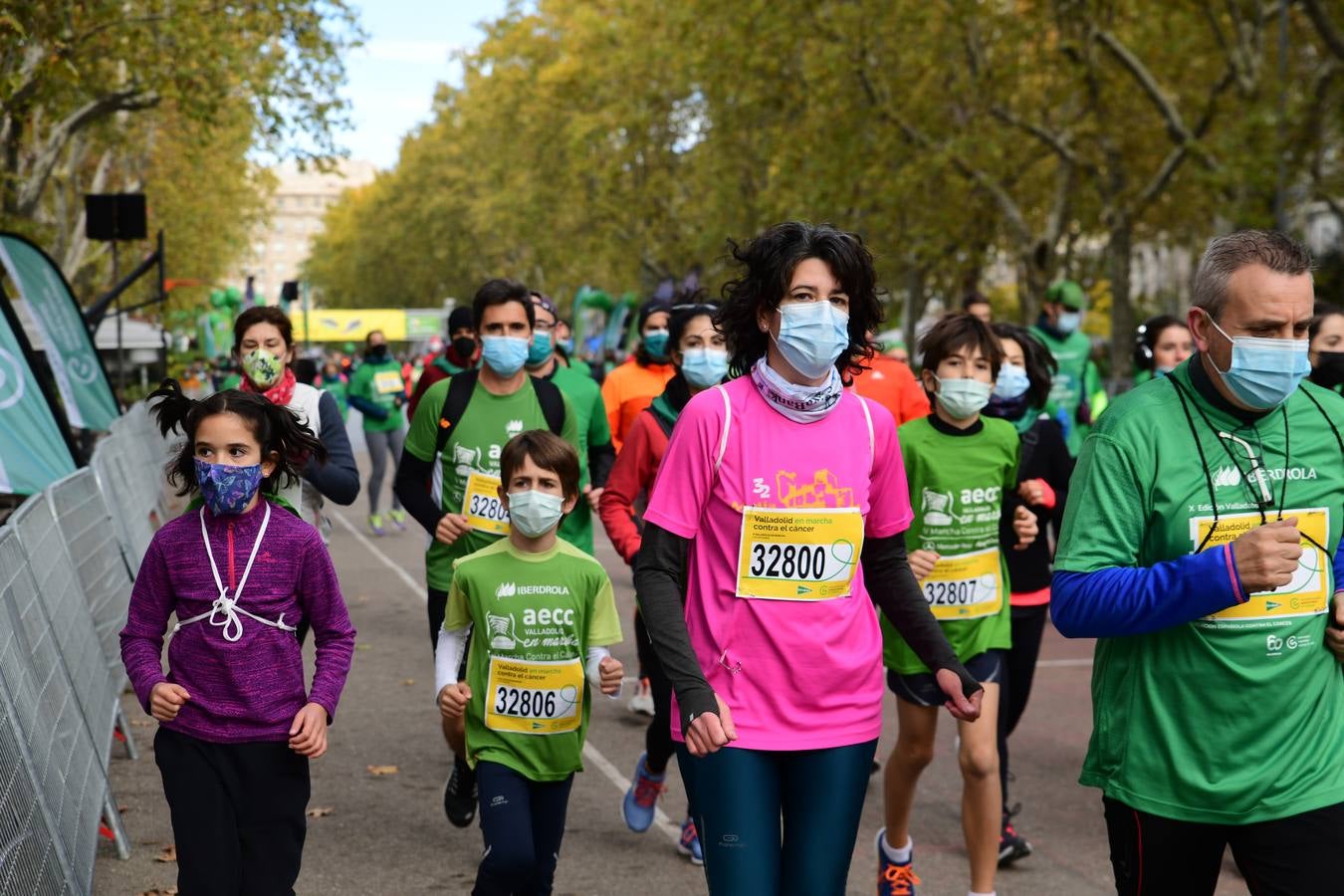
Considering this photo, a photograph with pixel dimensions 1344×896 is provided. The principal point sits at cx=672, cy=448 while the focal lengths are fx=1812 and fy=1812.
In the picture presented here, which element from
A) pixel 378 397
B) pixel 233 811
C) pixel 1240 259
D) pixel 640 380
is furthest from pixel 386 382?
pixel 1240 259

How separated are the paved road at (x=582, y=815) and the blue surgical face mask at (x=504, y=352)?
5.81 ft

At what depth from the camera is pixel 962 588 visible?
19.1 ft

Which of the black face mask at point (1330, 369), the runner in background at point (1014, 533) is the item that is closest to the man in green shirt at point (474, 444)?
the runner in background at point (1014, 533)

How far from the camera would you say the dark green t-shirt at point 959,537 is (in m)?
5.82

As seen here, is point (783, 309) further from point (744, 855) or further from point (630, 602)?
point (630, 602)

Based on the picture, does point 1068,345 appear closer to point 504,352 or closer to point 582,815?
point 582,815

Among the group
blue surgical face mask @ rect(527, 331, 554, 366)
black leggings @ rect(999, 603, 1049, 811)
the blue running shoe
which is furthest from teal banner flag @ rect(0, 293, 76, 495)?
black leggings @ rect(999, 603, 1049, 811)

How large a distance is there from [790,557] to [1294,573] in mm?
1004

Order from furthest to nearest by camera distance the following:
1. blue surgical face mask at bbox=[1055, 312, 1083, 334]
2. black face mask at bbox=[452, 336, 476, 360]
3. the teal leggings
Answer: blue surgical face mask at bbox=[1055, 312, 1083, 334] < black face mask at bbox=[452, 336, 476, 360] < the teal leggings

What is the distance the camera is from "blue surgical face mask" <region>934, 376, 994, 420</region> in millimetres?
5820

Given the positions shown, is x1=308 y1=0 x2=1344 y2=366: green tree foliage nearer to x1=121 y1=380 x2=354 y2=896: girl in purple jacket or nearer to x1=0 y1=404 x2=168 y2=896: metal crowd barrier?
x1=0 y1=404 x2=168 y2=896: metal crowd barrier

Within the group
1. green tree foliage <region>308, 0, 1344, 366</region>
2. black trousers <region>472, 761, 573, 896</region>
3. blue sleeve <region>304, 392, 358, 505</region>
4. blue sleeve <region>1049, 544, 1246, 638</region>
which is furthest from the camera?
green tree foliage <region>308, 0, 1344, 366</region>

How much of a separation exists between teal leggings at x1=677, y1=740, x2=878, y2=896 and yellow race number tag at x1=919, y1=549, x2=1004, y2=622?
1.98 meters

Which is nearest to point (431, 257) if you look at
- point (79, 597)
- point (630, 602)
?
point (630, 602)
